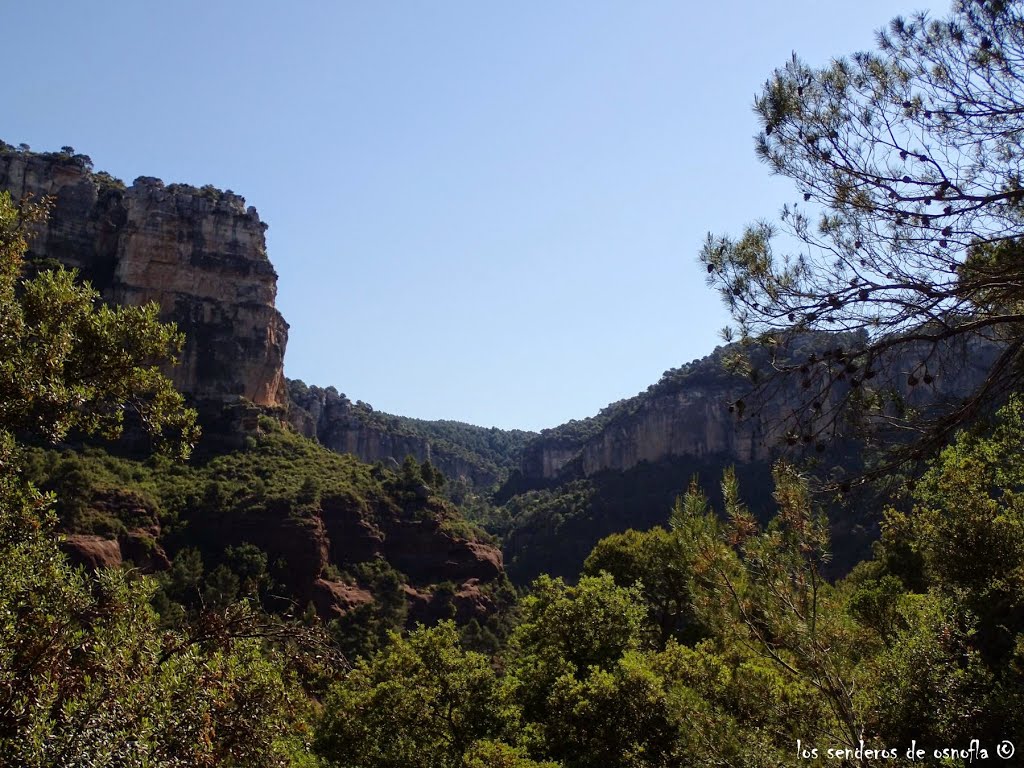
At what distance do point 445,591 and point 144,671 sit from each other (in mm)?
55323

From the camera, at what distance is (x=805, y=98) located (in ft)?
26.7

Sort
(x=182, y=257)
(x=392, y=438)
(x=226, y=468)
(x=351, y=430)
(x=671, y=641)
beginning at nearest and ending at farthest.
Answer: (x=671, y=641)
(x=226, y=468)
(x=182, y=257)
(x=351, y=430)
(x=392, y=438)

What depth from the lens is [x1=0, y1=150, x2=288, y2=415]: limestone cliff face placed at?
226 feet

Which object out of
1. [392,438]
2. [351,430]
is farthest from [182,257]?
[392,438]

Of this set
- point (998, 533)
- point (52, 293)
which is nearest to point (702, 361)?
point (998, 533)

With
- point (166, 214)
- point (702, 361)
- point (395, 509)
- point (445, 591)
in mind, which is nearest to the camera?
point (445, 591)

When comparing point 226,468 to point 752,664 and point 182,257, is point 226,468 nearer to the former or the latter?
point 182,257

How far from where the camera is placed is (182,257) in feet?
242

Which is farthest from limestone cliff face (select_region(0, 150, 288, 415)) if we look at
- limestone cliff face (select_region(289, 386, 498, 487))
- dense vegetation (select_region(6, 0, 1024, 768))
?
dense vegetation (select_region(6, 0, 1024, 768))

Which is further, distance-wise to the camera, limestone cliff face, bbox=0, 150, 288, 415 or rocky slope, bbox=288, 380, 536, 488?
rocky slope, bbox=288, 380, 536, 488

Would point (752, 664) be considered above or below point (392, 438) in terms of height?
below

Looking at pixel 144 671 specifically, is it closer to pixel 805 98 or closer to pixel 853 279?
pixel 853 279

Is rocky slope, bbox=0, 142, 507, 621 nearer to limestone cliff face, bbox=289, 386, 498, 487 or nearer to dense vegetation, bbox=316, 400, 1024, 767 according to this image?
dense vegetation, bbox=316, 400, 1024, 767

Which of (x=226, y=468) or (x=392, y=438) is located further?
(x=392, y=438)
